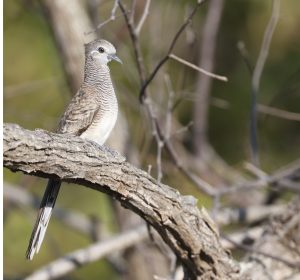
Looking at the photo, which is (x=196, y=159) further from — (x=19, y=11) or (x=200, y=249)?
(x=200, y=249)

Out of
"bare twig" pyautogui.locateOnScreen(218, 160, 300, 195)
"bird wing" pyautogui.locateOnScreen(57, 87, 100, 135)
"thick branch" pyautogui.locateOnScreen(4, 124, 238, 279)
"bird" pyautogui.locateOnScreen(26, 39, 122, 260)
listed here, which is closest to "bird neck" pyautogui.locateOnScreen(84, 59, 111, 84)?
"bird" pyautogui.locateOnScreen(26, 39, 122, 260)

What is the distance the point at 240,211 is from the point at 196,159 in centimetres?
129

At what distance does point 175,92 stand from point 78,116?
9.67ft

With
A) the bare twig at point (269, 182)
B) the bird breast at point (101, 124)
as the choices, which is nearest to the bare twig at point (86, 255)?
the bare twig at point (269, 182)

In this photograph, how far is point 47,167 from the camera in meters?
3.36

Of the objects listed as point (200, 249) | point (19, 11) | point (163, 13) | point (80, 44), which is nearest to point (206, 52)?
point (163, 13)

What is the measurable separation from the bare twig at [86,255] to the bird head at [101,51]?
1613mm

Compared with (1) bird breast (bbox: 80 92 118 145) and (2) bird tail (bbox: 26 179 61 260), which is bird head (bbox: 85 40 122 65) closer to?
(1) bird breast (bbox: 80 92 118 145)

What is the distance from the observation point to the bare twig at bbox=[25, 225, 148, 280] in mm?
5699

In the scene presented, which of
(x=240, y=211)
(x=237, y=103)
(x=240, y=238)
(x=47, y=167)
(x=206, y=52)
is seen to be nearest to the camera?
(x=47, y=167)

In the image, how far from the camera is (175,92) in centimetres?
731

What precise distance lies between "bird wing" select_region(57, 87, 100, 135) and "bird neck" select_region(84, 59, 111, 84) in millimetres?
173

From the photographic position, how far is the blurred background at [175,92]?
24.3ft

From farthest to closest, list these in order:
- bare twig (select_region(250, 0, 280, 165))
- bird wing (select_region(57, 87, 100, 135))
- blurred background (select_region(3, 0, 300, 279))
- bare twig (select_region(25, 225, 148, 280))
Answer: blurred background (select_region(3, 0, 300, 279)), bare twig (select_region(25, 225, 148, 280)), bare twig (select_region(250, 0, 280, 165)), bird wing (select_region(57, 87, 100, 135))
